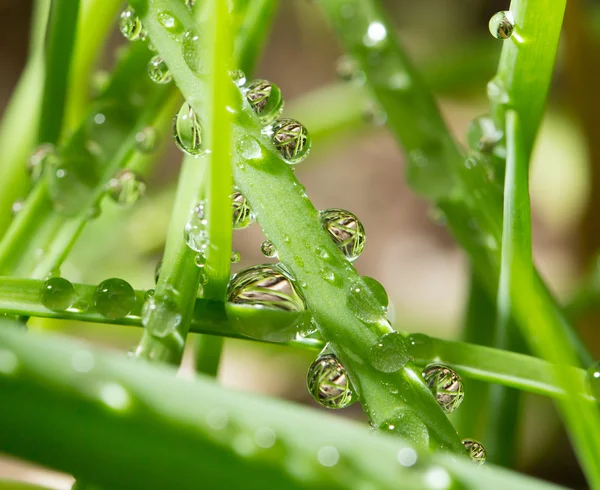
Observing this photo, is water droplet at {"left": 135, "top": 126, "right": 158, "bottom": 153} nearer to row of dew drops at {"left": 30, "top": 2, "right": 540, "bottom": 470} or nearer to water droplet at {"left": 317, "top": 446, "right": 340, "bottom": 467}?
row of dew drops at {"left": 30, "top": 2, "right": 540, "bottom": 470}

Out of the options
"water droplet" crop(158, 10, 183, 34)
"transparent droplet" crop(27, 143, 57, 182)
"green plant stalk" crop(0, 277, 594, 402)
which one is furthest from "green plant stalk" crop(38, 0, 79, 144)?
"green plant stalk" crop(0, 277, 594, 402)

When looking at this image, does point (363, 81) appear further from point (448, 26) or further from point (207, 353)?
point (448, 26)

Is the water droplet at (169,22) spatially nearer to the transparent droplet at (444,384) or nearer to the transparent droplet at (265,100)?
the transparent droplet at (265,100)

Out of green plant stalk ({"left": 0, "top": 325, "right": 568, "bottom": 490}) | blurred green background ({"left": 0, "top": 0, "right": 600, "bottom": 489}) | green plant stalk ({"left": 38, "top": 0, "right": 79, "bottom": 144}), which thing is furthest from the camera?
blurred green background ({"left": 0, "top": 0, "right": 600, "bottom": 489})

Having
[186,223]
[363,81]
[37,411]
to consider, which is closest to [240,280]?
[186,223]

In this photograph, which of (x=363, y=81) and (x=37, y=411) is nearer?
(x=37, y=411)

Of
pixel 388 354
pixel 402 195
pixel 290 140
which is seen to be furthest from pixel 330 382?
pixel 402 195

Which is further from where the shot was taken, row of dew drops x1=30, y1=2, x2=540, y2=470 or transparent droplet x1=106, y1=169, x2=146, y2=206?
transparent droplet x1=106, y1=169, x2=146, y2=206
